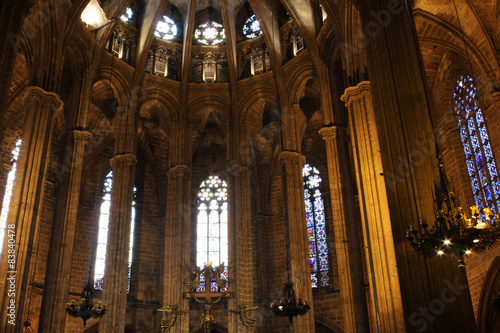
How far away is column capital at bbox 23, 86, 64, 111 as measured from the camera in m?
16.9

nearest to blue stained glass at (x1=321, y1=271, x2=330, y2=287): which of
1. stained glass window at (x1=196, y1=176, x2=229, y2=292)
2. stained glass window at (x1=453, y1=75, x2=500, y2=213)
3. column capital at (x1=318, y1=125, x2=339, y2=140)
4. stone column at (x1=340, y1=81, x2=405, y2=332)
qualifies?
stained glass window at (x1=196, y1=176, x2=229, y2=292)

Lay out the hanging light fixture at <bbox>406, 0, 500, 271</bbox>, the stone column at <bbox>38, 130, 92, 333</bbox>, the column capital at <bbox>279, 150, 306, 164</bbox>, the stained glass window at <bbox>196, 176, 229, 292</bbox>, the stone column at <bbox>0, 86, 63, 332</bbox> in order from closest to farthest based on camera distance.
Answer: the hanging light fixture at <bbox>406, 0, 500, 271</bbox>
the stone column at <bbox>0, 86, 63, 332</bbox>
the stone column at <bbox>38, 130, 92, 333</bbox>
the column capital at <bbox>279, 150, 306, 164</bbox>
the stained glass window at <bbox>196, 176, 229, 292</bbox>

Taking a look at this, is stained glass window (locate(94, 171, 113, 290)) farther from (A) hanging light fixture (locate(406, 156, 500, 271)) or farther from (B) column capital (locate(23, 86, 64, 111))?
(A) hanging light fixture (locate(406, 156, 500, 271))

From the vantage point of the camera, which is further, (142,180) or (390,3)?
(142,180)

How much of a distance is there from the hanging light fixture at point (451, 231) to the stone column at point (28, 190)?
32.0 feet

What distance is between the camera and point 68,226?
1767 centimetres

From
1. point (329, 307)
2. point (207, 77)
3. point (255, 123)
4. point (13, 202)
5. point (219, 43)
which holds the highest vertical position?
point (219, 43)

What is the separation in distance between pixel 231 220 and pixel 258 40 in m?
8.12

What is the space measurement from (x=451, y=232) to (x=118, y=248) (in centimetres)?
1206

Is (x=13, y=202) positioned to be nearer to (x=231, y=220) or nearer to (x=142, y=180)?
(x=231, y=220)

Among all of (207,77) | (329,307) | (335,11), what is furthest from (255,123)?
(329,307)

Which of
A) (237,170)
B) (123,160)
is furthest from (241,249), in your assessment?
(123,160)

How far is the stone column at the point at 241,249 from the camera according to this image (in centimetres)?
1891

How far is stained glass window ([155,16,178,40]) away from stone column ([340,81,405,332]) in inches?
405
